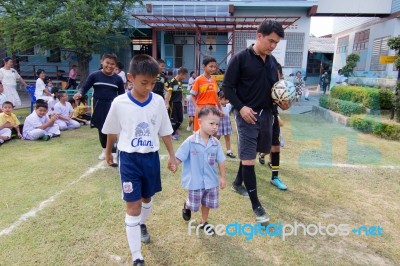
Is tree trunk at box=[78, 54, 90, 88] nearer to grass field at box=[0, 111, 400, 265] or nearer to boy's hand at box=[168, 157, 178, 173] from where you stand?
grass field at box=[0, 111, 400, 265]

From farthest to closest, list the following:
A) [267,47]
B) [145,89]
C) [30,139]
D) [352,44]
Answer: [352,44] → [30,139] → [267,47] → [145,89]

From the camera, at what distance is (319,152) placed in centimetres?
595

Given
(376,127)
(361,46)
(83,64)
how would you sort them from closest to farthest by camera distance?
1. (376,127)
2. (83,64)
3. (361,46)

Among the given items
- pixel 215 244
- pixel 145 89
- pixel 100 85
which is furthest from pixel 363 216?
pixel 100 85

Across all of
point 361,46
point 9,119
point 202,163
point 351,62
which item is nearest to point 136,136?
point 202,163

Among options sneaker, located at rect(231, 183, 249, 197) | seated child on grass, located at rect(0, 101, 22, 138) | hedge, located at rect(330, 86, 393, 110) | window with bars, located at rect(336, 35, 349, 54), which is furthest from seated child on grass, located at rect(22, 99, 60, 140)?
window with bars, located at rect(336, 35, 349, 54)

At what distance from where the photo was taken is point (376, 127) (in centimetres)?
752

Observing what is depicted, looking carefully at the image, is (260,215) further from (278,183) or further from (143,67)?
(143,67)

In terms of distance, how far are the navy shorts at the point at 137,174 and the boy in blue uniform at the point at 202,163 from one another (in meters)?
0.43

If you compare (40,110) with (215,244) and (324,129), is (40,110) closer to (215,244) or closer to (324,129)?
(215,244)

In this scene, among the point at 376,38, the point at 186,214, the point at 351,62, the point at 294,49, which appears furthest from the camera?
the point at 351,62

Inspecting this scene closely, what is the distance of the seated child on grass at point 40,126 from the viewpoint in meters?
6.68

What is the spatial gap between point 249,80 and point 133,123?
4.70 feet

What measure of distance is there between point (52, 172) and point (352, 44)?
2031 centimetres
